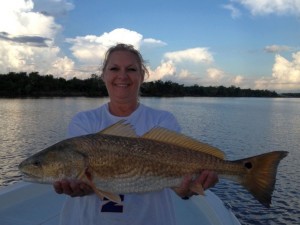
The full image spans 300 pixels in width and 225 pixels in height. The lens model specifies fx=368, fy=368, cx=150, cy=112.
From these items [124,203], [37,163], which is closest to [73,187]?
[37,163]

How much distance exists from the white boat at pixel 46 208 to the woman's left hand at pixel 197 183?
307 centimetres

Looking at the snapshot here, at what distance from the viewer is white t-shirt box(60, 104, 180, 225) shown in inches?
137

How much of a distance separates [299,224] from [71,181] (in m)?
10.2

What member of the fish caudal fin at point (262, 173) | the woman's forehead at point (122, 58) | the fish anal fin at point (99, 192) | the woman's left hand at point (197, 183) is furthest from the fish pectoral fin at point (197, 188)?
the woman's forehead at point (122, 58)

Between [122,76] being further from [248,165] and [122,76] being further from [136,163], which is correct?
[248,165]

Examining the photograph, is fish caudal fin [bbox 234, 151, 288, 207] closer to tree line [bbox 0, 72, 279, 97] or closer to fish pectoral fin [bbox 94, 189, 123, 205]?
fish pectoral fin [bbox 94, 189, 123, 205]

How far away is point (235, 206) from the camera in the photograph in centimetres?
1268

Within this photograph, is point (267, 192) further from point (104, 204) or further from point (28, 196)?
point (28, 196)

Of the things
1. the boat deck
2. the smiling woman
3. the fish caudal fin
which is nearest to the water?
the boat deck

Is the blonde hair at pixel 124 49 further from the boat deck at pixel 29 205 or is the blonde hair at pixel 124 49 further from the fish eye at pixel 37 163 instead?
the boat deck at pixel 29 205

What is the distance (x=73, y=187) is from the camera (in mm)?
3246

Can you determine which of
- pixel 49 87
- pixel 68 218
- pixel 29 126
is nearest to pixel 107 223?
pixel 68 218

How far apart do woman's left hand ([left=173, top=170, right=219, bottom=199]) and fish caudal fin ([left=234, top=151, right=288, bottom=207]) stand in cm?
34

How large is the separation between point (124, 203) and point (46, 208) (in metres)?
4.22
